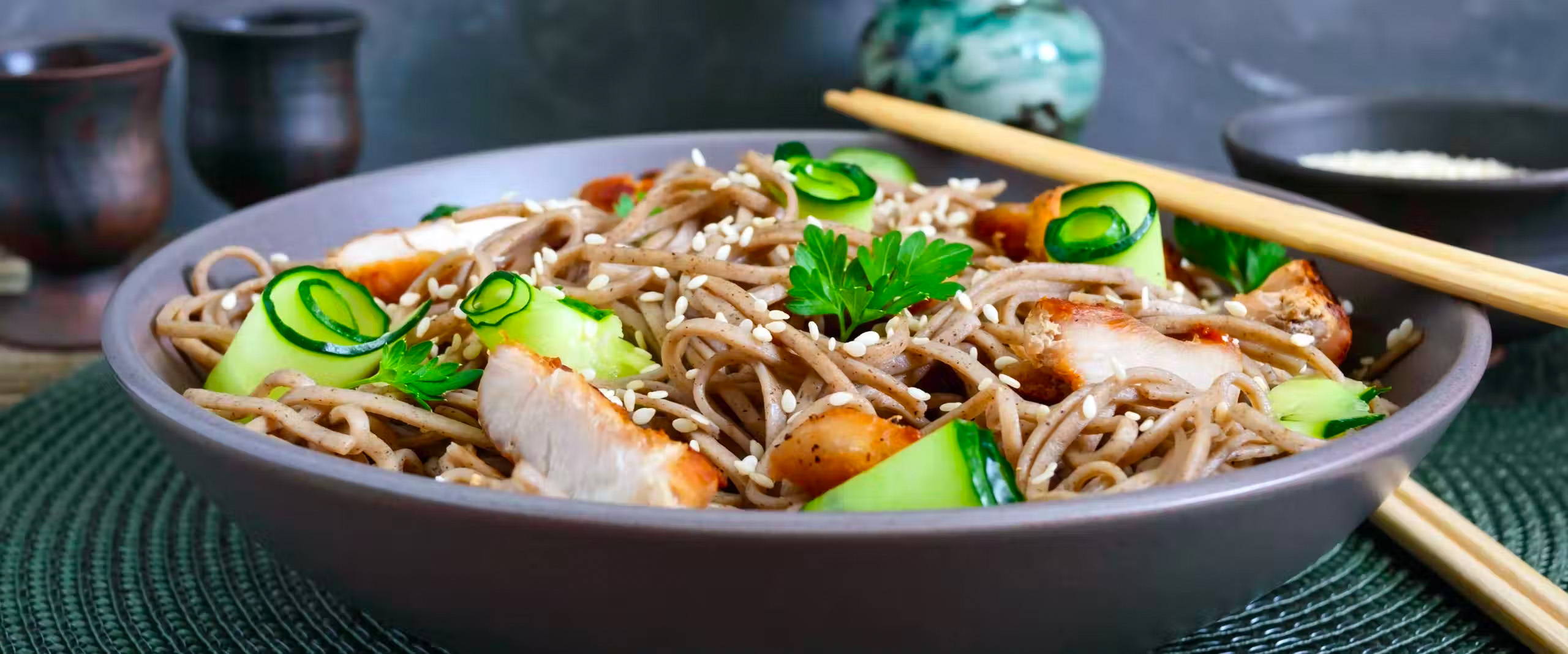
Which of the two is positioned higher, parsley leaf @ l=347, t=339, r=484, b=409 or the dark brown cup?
parsley leaf @ l=347, t=339, r=484, b=409

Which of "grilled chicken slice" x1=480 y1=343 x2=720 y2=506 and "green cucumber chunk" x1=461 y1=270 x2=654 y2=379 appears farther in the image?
"green cucumber chunk" x1=461 y1=270 x2=654 y2=379

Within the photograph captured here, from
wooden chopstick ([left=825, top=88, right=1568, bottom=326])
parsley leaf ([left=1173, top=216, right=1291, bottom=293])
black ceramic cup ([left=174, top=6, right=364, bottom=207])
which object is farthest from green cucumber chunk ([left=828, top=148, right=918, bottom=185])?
black ceramic cup ([left=174, top=6, right=364, bottom=207])

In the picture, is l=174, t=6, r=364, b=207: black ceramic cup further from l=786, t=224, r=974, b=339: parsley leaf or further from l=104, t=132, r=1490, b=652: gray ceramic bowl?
l=786, t=224, r=974, b=339: parsley leaf

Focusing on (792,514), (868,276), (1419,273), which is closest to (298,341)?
(868,276)

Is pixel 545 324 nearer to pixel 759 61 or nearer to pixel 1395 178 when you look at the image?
pixel 1395 178

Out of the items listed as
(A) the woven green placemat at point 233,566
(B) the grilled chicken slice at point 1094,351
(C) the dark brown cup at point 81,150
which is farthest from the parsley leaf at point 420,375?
(C) the dark brown cup at point 81,150
